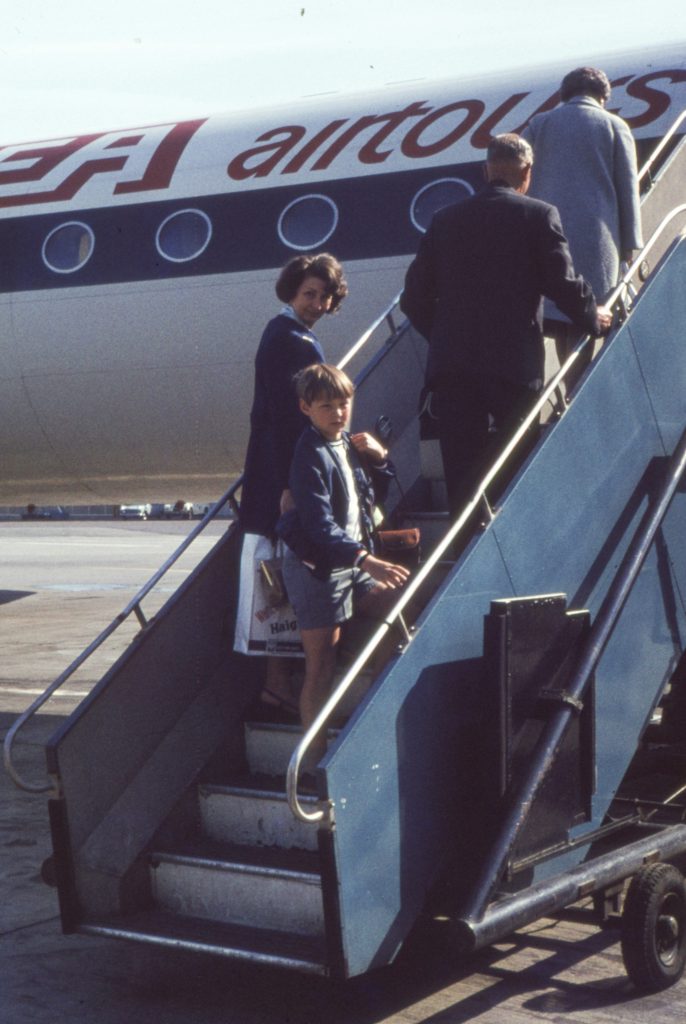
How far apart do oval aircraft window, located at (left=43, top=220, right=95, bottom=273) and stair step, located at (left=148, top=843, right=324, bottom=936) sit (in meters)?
6.37

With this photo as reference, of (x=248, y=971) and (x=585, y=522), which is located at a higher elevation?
(x=585, y=522)

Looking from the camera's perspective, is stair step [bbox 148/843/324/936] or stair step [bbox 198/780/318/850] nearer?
stair step [bbox 148/843/324/936]

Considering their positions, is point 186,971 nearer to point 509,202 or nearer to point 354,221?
point 509,202

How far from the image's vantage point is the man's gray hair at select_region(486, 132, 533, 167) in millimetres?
5055

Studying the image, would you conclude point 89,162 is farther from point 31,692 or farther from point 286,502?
point 286,502

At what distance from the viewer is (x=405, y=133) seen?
30.1ft

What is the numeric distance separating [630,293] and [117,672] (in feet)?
7.94

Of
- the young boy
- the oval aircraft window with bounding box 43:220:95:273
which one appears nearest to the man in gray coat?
the young boy

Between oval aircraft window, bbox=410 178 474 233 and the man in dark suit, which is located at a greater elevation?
oval aircraft window, bbox=410 178 474 233

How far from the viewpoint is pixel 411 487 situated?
6.16 metres

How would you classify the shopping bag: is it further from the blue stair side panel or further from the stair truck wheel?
the stair truck wheel

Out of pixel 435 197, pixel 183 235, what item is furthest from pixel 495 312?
pixel 183 235

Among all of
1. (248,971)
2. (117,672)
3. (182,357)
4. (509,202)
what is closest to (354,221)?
(182,357)

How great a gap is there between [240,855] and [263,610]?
2.88 feet
